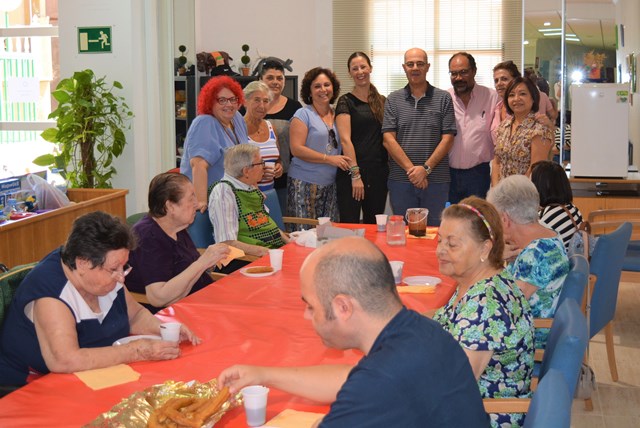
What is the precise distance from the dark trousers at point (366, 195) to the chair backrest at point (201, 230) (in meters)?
1.63

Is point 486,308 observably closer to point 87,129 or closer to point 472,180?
point 472,180

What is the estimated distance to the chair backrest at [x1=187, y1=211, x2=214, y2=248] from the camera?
4.52m

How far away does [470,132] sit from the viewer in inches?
234

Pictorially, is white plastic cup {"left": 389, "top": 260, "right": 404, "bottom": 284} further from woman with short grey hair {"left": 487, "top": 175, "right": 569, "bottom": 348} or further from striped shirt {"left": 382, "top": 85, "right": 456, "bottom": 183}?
striped shirt {"left": 382, "top": 85, "right": 456, "bottom": 183}

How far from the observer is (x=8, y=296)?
2.67 m

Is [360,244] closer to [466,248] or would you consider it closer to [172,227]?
[466,248]

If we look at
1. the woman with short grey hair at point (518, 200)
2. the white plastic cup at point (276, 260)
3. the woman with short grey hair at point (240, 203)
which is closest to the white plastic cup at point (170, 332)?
the white plastic cup at point (276, 260)

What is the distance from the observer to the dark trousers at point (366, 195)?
5.99m

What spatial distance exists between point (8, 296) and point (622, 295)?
5270 millimetres

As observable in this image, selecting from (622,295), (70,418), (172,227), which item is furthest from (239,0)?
(70,418)

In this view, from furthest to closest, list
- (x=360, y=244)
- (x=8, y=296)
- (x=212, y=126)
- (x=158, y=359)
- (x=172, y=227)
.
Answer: (x=212, y=126), (x=172, y=227), (x=8, y=296), (x=158, y=359), (x=360, y=244)

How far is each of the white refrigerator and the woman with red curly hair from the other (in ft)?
10.7

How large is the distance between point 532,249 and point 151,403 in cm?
176

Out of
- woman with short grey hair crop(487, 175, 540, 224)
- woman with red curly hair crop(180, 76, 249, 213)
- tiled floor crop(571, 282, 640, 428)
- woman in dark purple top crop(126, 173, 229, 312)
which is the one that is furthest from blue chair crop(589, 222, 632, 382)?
woman with red curly hair crop(180, 76, 249, 213)
